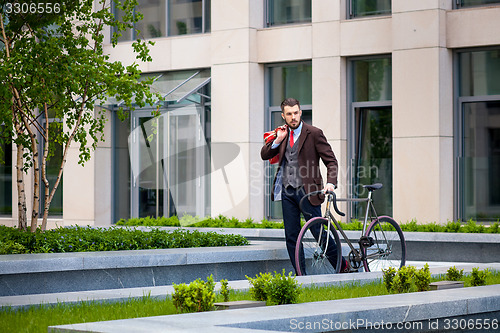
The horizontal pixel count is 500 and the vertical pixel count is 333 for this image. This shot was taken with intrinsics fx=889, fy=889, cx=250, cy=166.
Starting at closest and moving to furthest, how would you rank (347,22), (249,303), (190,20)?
(249,303) < (347,22) < (190,20)

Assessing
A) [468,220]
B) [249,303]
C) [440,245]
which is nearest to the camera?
[249,303]

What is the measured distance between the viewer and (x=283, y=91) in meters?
20.3

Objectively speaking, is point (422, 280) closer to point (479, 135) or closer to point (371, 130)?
point (479, 135)

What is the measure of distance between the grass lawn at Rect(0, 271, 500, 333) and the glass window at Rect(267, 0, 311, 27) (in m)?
12.6

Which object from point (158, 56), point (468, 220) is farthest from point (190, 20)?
point (468, 220)

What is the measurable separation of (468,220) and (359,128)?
3142 millimetres

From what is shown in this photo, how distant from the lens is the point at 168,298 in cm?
746

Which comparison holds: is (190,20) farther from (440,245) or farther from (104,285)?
(104,285)

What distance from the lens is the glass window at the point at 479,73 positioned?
1759 centimetres

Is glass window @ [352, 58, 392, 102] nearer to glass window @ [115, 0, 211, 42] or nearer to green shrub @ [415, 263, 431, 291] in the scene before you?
glass window @ [115, 0, 211, 42]

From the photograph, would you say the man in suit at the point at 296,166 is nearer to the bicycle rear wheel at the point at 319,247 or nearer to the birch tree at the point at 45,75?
the bicycle rear wheel at the point at 319,247

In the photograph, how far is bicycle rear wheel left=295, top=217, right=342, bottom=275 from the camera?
970cm

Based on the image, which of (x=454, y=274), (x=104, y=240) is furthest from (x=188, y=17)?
(x=454, y=274)

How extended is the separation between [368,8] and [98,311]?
13520 millimetres
